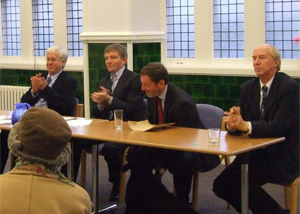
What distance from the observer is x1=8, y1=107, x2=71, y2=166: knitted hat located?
2.00m

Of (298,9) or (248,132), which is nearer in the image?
(248,132)

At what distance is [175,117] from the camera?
171 inches

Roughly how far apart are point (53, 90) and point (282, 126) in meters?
2.33

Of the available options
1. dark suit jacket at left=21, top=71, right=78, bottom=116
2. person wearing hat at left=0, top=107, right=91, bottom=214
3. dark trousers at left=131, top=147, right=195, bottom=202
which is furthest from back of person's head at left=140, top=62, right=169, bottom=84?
person wearing hat at left=0, top=107, right=91, bottom=214

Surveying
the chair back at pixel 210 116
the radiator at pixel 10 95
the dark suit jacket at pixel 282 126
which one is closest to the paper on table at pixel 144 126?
the chair back at pixel 210 116

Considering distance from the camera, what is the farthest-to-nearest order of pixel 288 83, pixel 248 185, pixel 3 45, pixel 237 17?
pixel 3 45
pixel 237 17
pixel 288 83
pixel 248 185

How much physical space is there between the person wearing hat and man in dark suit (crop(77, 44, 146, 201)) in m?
2.80

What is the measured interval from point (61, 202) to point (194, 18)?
4.84 m

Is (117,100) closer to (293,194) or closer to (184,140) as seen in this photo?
(184,140)

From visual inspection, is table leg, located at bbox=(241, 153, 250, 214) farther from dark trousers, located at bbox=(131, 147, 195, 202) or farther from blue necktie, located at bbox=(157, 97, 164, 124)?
blue necktie, located at bbox=(157, 97, 164, 124)

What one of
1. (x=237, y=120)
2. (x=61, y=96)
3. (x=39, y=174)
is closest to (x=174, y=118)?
(x=237, y=120)

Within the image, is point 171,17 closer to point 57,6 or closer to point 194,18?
point 194,18

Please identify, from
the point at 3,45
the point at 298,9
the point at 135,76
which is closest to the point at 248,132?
the point at 135,76

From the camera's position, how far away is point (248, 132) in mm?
3820
